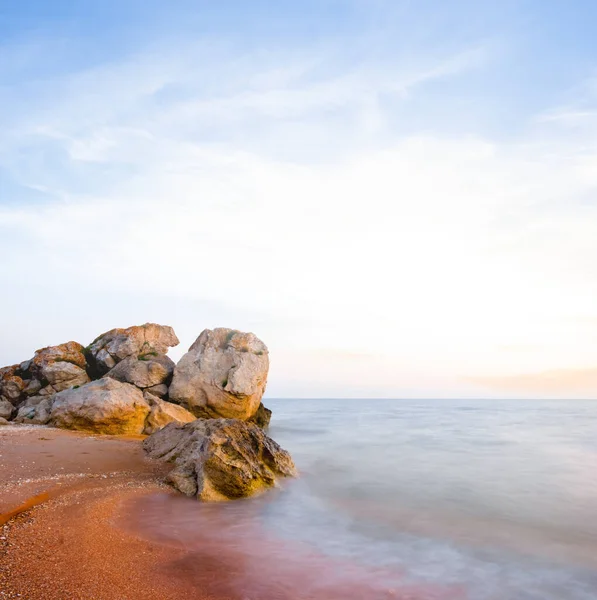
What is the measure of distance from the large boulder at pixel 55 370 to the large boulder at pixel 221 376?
15.5 feet

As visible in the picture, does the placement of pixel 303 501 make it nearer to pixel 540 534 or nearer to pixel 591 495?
pixel 540 534

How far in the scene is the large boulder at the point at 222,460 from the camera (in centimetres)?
873

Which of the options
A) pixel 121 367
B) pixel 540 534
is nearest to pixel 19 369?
pixel 121 367

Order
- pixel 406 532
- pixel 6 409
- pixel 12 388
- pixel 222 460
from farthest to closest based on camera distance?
pixel 12 388
pixel 6 409
pixel 222 460
pixel 406 532

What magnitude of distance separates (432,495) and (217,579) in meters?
7.31

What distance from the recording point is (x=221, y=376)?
19.6 metres

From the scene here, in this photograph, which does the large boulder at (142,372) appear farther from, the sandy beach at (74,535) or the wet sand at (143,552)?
the wet sand at (143,552)

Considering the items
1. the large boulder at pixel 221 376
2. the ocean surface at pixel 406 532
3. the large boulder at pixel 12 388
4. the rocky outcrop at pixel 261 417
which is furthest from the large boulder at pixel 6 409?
the ocean surface at pixel 406 532

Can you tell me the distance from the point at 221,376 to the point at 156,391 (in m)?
2.71

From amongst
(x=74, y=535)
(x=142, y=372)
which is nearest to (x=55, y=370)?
(x=142, y=372)

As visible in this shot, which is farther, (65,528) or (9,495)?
(9,495)

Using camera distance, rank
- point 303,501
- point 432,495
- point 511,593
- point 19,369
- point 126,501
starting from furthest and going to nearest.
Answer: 1. point 19,369
2. point 432,495
3. point 303,501
4. point 126,501
5. point 511,593

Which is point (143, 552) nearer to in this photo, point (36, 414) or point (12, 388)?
point (36, 414)

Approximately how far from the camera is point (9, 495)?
7012 mm
